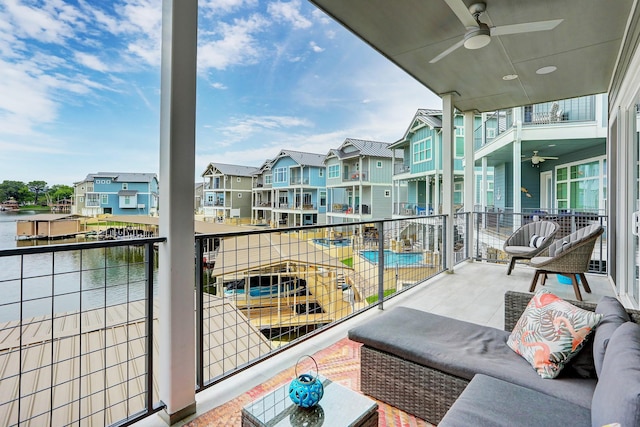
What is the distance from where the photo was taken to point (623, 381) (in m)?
0.87

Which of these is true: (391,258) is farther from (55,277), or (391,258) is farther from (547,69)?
(55,277)

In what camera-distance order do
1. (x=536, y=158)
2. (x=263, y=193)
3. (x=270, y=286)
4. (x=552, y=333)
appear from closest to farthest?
(x=552, y=333), (x=270, y=286), (x=536, y=158), (x=263, y=193)

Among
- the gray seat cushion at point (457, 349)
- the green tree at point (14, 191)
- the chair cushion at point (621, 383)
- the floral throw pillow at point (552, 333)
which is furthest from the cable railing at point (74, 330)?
the floral throw pillow at point (552, 333)

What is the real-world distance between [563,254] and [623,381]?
10.8 ft

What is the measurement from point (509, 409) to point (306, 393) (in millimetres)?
731

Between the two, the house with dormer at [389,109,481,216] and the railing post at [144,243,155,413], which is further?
the house with dormer at [389,109,481,216]

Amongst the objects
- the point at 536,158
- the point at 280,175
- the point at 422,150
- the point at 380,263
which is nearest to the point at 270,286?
the point at 380,263

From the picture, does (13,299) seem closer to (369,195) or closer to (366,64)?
(369,195)

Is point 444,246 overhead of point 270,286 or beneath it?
overhead

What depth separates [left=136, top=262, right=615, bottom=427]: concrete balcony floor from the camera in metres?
1.90

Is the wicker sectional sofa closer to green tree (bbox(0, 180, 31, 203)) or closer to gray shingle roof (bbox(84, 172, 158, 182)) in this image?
green tree (bbox(0, 180, 31, 203))

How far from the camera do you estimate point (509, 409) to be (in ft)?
3.88

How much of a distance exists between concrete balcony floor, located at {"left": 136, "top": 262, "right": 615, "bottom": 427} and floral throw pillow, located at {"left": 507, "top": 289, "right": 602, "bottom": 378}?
1331 mm

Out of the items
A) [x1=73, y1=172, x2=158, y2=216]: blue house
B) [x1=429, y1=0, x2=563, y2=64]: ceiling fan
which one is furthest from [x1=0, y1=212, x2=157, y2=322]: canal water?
[x1=429, y1=0, x2=563, y2=64]: ceiling fan
